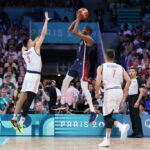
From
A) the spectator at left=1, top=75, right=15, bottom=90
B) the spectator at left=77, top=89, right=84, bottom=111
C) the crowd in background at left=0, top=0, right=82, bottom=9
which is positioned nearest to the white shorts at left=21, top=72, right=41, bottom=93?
the spectator at left=77, top=89, right=84, bottom=111

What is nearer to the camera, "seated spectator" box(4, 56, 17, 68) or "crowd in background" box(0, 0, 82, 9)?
"seated spectator" box(4, 56, 17, 68)

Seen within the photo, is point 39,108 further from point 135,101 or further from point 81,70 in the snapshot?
point 81,70

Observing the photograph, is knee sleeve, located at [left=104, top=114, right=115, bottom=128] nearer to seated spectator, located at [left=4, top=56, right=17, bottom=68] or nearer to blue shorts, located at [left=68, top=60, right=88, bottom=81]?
blue shorts, located at [left=68, top=60, right=88, bottom=81]

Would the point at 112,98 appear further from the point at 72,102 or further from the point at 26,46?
the point at 72,102

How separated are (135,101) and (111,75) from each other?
356 cm

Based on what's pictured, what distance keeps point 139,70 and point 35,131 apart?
509 cm

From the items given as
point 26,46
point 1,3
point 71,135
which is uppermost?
point 1,3

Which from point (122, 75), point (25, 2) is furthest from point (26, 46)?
point (25, 2)

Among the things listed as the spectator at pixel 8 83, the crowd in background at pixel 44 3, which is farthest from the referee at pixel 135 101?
the crowd in background at pixel 44 3

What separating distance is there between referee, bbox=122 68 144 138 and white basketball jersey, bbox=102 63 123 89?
321cm

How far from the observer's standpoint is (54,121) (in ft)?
41.9

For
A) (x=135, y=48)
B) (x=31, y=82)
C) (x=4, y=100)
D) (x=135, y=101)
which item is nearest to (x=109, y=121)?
(x=31, y=82)

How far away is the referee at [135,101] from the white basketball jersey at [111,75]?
3.21 meters

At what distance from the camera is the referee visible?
12.5m
